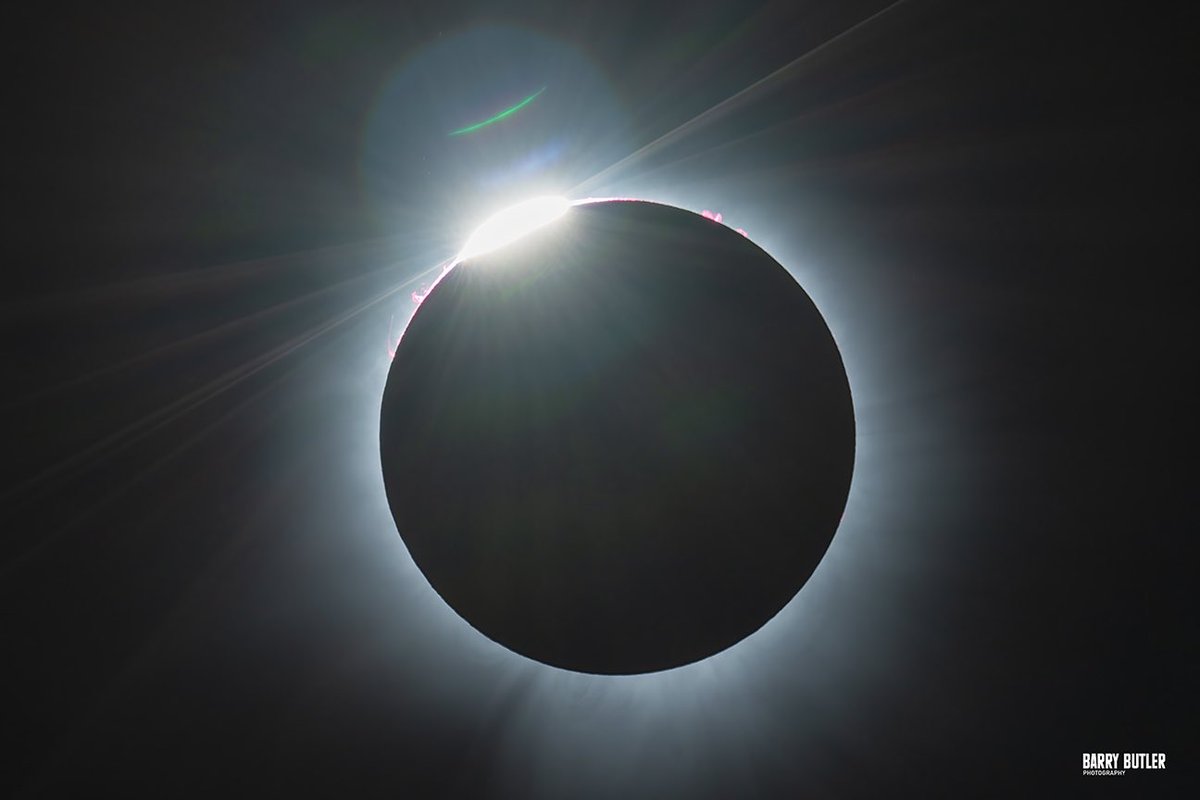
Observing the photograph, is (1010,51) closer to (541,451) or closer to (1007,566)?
(1007,566)

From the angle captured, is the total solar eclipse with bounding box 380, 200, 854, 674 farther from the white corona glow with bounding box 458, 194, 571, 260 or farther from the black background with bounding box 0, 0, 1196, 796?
the black background with bounding box 0, 0, 1196, 796

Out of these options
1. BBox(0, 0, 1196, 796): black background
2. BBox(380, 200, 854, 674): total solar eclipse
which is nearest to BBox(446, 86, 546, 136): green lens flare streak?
BBox(0, 0, 1196, 796): black background

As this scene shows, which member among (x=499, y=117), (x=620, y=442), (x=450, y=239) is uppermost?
(x=499, y=117)

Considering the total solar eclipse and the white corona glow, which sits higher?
the white corona glow

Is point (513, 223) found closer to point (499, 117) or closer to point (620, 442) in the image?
point (499, 117)

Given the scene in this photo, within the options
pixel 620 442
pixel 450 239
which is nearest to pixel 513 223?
pixel 450 239

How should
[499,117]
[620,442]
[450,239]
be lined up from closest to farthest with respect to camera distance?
[620,442]
[499,117]
[450,239]
